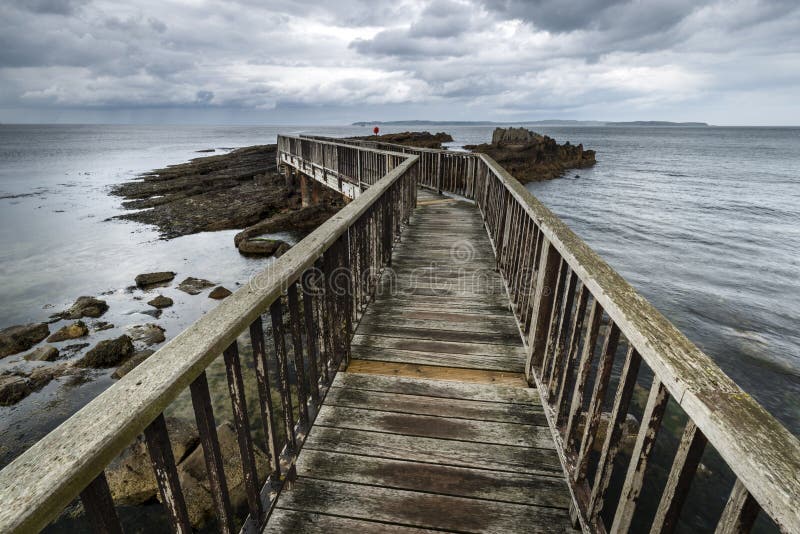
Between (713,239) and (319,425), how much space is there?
22125 mm

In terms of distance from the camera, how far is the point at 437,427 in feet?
9.79

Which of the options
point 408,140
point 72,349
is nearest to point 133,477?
point 72,349

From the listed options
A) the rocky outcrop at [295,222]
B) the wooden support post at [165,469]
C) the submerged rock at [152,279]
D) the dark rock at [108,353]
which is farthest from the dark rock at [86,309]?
the wooden support post at [165,469]

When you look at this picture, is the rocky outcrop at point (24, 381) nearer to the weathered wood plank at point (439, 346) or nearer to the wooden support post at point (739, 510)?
the weathered wood plank at point (439, 346)

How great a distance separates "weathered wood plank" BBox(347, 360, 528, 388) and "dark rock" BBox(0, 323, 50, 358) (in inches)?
389

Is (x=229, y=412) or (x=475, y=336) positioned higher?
(x=475, y=336)

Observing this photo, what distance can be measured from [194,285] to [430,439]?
12203 mm

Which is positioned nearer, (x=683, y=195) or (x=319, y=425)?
(x=319, y=425)

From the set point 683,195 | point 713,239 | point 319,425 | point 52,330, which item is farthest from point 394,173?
point 683,195

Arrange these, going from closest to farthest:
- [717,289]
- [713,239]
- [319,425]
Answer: [319,425], [717,289], [713,239]

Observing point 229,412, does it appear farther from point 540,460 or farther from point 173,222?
point 173,222

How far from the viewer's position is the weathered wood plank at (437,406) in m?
3.08

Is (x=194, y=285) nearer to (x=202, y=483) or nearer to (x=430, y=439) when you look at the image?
(x=202, y=483)

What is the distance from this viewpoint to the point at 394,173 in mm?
5754
